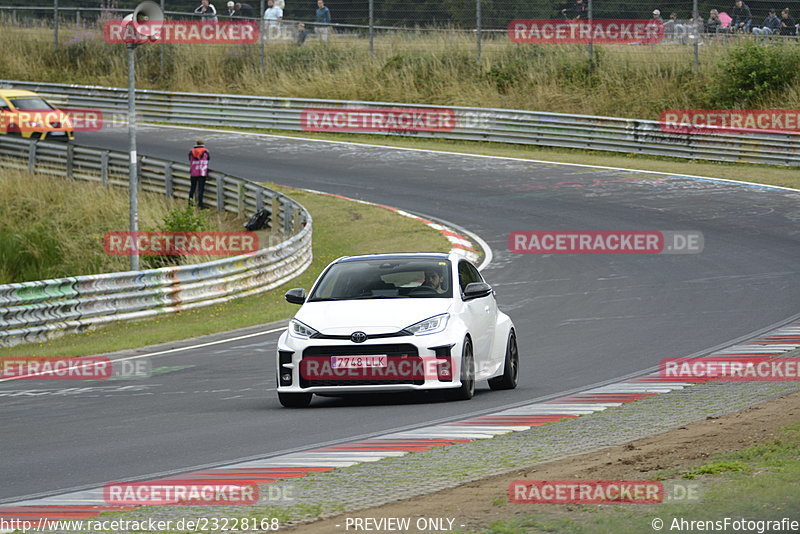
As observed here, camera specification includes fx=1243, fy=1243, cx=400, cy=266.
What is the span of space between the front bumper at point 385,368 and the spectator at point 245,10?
36144 mm

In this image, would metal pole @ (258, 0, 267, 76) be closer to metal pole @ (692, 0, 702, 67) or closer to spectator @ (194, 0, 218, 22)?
spectator @ (194, 0, 218, 22)

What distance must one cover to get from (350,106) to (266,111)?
3409 millimetres

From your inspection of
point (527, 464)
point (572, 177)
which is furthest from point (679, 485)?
point (572, 177)

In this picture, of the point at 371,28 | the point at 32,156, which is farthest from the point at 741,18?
the point at 32,156

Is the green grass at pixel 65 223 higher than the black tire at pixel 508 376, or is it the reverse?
the black tire at pixel 508 376

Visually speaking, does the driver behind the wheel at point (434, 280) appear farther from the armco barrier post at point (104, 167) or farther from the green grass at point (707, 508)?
the armco barrier post at point (104, 167)

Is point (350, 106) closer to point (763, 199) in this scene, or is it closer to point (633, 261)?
point (763, 199)

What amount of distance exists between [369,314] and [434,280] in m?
1.01

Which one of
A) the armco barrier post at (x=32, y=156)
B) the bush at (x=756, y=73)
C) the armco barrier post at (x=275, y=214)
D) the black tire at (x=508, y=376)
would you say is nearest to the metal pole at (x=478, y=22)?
the bush at (x=756, y=73)

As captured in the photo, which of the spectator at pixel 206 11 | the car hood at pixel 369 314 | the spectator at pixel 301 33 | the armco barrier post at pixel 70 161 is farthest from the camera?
the spectator at pixel 206 11

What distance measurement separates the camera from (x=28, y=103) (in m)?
40.3

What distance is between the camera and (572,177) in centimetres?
3231

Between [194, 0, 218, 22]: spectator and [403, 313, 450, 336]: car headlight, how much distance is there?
36.8 meters

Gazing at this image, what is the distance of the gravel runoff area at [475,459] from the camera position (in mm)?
6918
